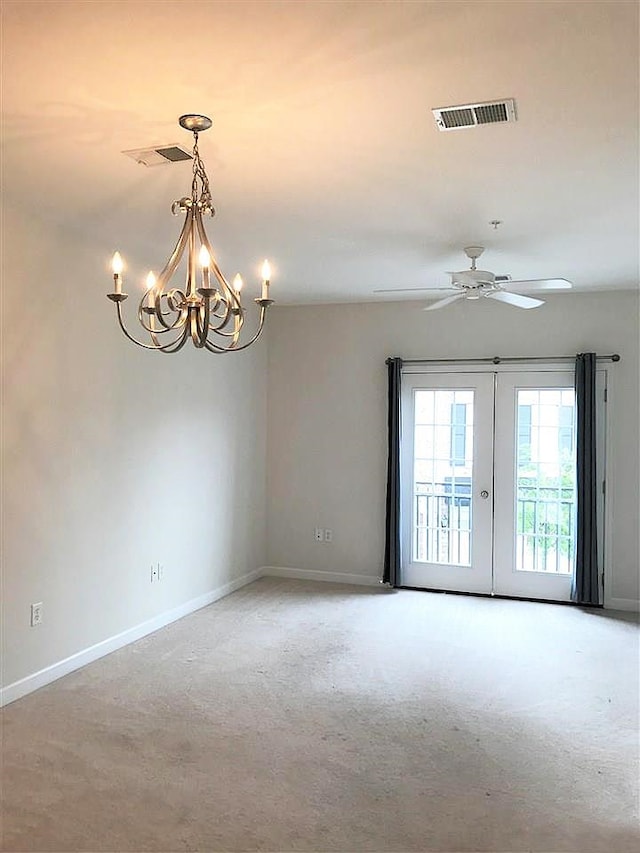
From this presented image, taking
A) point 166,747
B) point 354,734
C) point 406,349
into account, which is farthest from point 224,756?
point 406,349

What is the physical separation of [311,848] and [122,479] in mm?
2890

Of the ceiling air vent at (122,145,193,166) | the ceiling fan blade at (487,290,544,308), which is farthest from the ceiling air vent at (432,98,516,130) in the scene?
the ceiling fan blade at (487,290,544,308)

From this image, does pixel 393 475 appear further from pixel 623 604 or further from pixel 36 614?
pixel 36 614

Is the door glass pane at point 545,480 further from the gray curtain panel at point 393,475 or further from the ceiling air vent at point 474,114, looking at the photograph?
the ceiling air vent at point 474,114

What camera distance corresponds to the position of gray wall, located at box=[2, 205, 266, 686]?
4.02 meters

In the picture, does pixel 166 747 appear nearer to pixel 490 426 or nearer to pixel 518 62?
pixel 518 62

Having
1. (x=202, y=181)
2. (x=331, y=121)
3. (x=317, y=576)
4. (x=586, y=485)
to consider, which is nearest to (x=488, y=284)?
(x=331, y=121)

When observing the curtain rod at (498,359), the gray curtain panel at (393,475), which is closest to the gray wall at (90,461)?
the gray curtain panel at (393,475)

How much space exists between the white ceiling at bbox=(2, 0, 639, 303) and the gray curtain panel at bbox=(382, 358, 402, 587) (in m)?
1.94

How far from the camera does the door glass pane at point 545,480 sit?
244 inches

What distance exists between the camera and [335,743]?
3525 mm

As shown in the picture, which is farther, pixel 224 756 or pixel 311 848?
pixel 224 756

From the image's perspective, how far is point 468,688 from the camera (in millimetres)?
4254

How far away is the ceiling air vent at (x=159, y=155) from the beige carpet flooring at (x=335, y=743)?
8.96 ft
